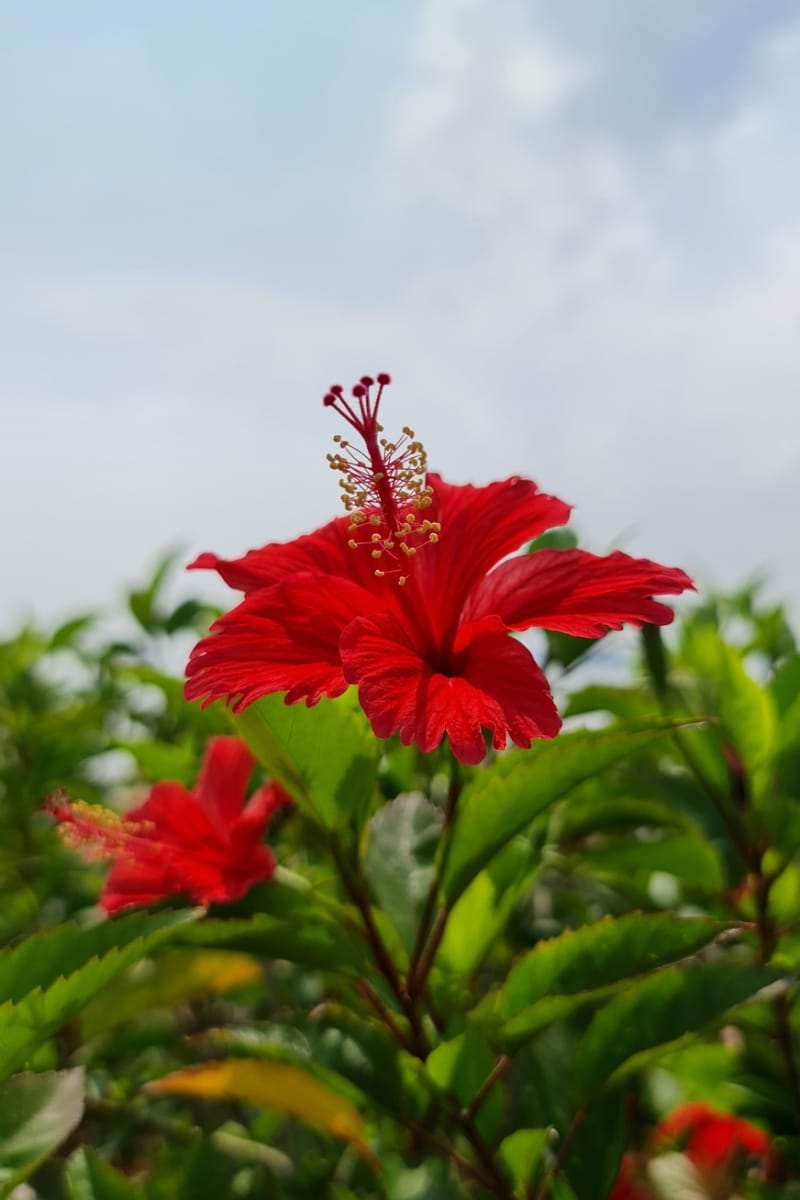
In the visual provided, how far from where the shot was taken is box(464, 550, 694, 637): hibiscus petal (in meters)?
0.85

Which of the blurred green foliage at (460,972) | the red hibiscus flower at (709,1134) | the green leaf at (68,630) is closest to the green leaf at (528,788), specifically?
the blurred green foliage at (460,972)

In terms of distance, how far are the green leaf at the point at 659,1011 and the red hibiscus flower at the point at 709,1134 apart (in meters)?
0.47

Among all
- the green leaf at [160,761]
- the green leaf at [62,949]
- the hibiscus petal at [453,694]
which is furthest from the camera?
the green leaf at [160,761]

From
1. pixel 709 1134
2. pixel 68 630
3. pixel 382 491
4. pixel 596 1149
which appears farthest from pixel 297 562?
pixel 68 630

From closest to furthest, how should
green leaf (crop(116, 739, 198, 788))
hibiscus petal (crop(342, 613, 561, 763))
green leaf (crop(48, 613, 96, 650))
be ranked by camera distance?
hibiscus petal (crop(342, 613, 561, 763)), green leaf (crop(116, 739, 198, 788)), green leaf (crop(48, 613, 96, 650))

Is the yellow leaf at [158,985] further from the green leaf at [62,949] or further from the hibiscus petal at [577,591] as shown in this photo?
the hibiscus petal at [577,591]

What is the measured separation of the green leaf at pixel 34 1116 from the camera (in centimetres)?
81

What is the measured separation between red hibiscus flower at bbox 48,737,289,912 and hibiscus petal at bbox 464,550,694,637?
35cm

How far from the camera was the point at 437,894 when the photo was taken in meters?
0.97

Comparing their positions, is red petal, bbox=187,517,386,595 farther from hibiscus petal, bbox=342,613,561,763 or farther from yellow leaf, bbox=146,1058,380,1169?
yellow leaf, bbox=146,1058,380,1169

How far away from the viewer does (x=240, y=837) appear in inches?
42.8

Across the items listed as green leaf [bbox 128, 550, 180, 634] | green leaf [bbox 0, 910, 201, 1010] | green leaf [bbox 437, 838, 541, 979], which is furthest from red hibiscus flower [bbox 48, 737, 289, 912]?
green leaf [bbox 128, 550, 180, 634]

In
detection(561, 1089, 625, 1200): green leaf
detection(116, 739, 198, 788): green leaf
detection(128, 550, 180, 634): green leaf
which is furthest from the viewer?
detection(128, 550, 180, 634): green leaf

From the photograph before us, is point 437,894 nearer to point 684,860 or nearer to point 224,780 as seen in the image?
point 224,780
